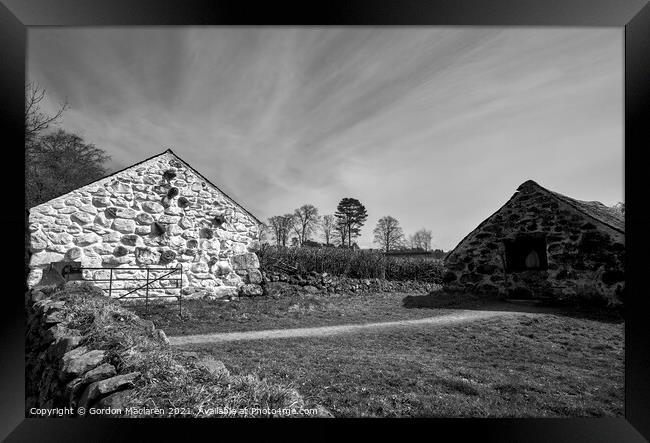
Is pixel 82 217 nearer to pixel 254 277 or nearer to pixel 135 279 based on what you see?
pixel 135 279

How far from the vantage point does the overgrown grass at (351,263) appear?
535 inches

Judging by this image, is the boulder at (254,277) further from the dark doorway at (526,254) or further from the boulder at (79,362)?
the dark doorway at (526,254)

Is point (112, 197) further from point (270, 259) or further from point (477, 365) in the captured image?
point (477, 365)

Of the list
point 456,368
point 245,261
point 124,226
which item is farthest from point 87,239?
point 456,368

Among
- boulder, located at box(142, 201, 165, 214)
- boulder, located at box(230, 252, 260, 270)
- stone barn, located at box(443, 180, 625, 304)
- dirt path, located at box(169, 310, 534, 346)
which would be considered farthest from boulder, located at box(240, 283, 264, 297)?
stone barn, located at box(443, 180, 625, 304)

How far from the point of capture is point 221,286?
9367 mm

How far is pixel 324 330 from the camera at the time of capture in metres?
6.56

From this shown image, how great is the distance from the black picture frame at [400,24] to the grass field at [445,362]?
504mm

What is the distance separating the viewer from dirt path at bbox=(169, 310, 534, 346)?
563 centimetres

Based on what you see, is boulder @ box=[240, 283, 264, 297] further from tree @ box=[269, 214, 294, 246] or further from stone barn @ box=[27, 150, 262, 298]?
tree @ box=[269, 214, 294, 246]

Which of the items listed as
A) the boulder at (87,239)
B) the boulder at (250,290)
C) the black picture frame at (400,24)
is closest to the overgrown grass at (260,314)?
the boulder at (250,290)

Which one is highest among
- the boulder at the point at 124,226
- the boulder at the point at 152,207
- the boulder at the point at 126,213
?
the boulder at the point at 152,207
